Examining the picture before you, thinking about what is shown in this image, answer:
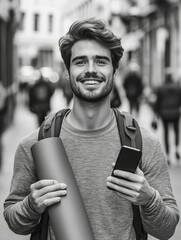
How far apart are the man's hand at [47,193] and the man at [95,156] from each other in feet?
0.32

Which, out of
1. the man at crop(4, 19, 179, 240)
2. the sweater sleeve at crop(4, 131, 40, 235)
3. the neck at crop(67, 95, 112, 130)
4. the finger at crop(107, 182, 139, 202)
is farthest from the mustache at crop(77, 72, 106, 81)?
the finger at crop(107, 182, 139, 202)

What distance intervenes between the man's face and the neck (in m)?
0.05

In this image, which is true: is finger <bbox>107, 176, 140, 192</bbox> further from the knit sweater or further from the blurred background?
the blurred background

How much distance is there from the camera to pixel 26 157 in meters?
2.38

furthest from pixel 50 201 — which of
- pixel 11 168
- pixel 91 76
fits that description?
pixel 11 168

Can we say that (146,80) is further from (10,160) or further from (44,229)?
(44,229)

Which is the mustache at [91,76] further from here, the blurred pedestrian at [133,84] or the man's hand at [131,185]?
the blurred pedestrian at [133,84]

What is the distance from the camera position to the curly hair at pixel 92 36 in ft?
7.54

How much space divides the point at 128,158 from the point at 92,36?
521 millimetres

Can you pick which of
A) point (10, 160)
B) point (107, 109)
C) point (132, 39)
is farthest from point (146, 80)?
point (107, 109)

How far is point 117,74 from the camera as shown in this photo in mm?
2596

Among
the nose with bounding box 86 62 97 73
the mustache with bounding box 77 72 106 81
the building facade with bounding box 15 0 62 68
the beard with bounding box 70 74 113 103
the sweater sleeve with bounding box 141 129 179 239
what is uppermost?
the building facade with bounding box 15 0 62 68

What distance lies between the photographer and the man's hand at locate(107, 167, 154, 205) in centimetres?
208

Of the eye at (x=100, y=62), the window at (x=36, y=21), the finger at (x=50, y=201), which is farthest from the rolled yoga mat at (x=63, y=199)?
the window at (x=36, y=21)
